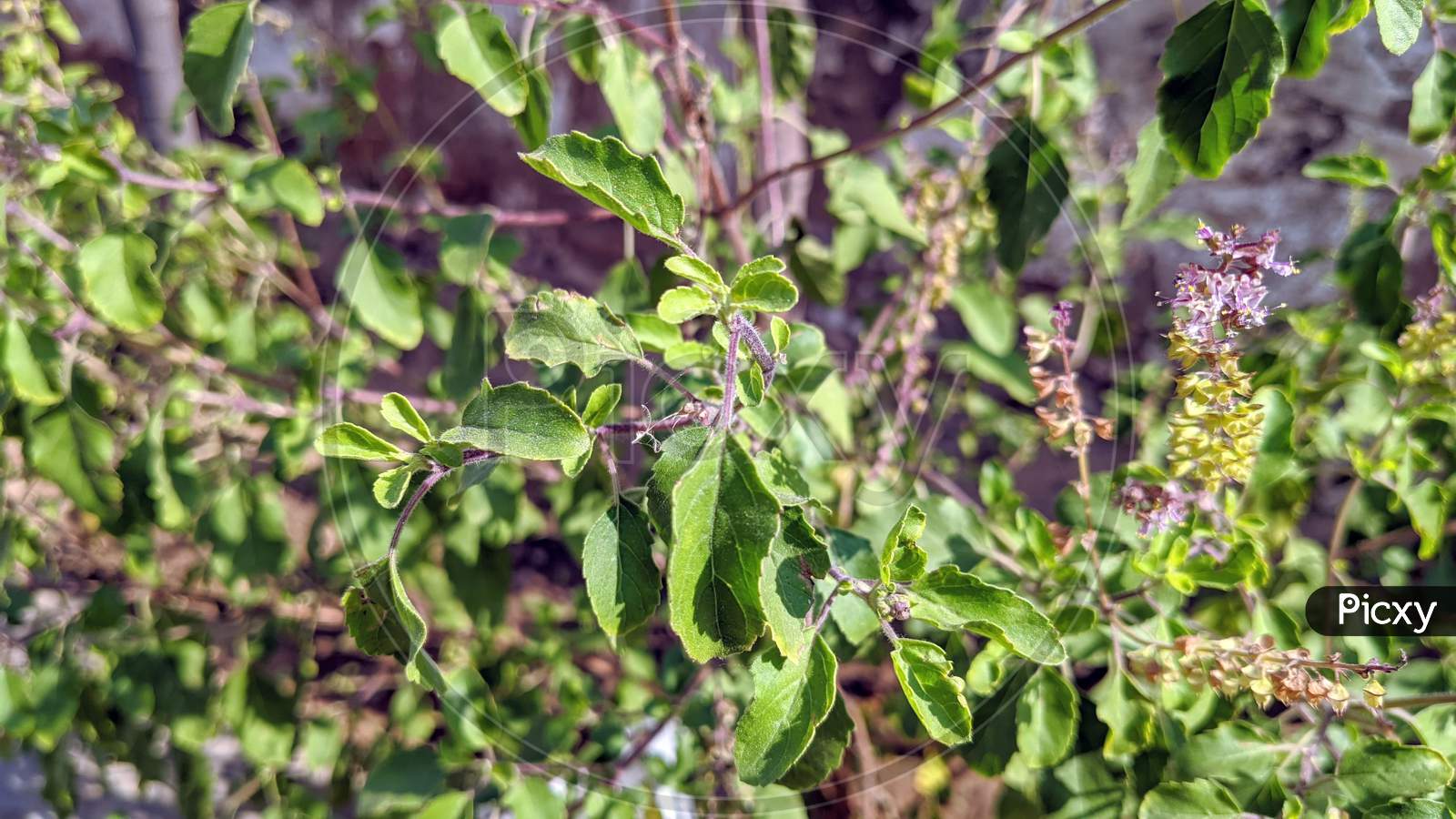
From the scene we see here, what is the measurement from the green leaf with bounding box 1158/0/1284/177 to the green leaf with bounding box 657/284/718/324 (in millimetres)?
547

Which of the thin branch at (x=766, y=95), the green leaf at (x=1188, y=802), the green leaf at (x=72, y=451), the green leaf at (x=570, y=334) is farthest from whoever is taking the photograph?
the thin branch at (x=766, y=95)

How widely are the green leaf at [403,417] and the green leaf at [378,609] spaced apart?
102 mm

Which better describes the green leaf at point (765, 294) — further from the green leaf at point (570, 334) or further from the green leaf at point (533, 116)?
the green leaf at point (533, 116)

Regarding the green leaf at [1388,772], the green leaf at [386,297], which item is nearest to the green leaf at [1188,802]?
the green leaf at [1388,772]

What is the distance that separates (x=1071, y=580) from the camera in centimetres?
99

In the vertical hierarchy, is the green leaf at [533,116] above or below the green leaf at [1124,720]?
above

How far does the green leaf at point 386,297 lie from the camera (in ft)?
4.29

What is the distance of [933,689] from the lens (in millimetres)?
709

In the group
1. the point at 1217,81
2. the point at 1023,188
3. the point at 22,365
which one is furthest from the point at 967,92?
the point at 22,365

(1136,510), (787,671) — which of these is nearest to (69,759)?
(787,671)

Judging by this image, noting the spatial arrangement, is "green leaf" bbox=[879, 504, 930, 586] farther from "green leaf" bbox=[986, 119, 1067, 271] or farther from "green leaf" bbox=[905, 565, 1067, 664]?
"green leaf" bbox=[986, 119, 1067, 271]

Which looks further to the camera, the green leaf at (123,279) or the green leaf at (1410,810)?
the green leaf at (123,279)

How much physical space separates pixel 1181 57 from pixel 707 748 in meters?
1.16

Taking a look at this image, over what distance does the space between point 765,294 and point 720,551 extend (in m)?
0.21
